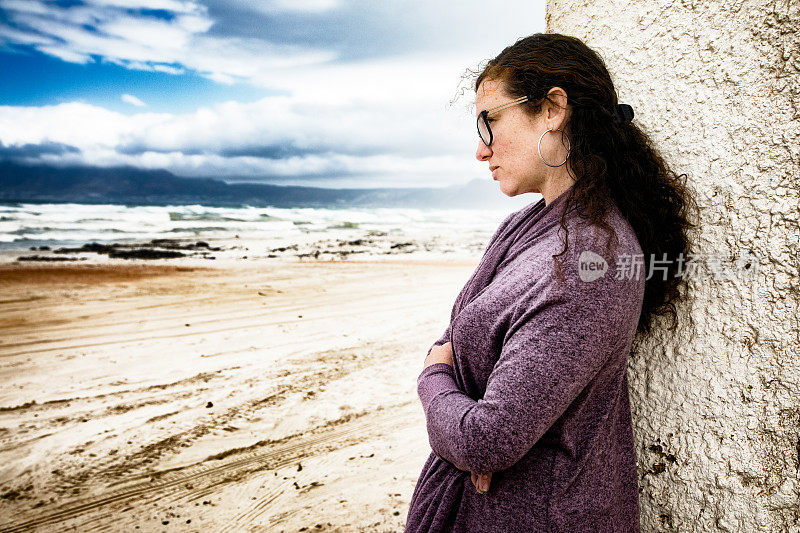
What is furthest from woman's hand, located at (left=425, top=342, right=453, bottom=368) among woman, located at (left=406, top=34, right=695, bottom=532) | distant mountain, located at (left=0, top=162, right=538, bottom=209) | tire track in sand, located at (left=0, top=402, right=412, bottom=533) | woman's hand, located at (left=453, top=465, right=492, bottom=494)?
distant mountain, located at (left=0, top=162, right=538, bottom=209)

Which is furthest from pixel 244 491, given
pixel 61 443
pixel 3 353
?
pixel 3 353

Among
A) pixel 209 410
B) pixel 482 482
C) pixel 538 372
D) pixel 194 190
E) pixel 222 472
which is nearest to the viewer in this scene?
pixel 538 372

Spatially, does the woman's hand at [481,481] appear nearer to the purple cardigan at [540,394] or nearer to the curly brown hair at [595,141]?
the purple cardigan at [540,394]

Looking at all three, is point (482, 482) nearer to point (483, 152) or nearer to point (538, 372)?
point (538, 372)

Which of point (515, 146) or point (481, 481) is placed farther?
point (515, 146)

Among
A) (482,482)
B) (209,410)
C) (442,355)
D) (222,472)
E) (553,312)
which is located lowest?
(222,472)

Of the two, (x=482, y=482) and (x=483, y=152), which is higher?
(x=483, y=152)

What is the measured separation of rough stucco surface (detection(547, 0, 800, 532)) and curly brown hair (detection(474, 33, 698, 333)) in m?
0.15

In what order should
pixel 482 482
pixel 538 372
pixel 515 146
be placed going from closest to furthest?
pixel 538 372, pixel 482 482, pixel 515 146

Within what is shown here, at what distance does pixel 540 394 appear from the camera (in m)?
0.98

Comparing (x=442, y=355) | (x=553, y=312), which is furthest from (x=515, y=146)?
(x=442, y=355)

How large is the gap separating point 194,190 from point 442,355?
13240 centimetres

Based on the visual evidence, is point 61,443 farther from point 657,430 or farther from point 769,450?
point 769,450

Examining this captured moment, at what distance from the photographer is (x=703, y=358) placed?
135cm
